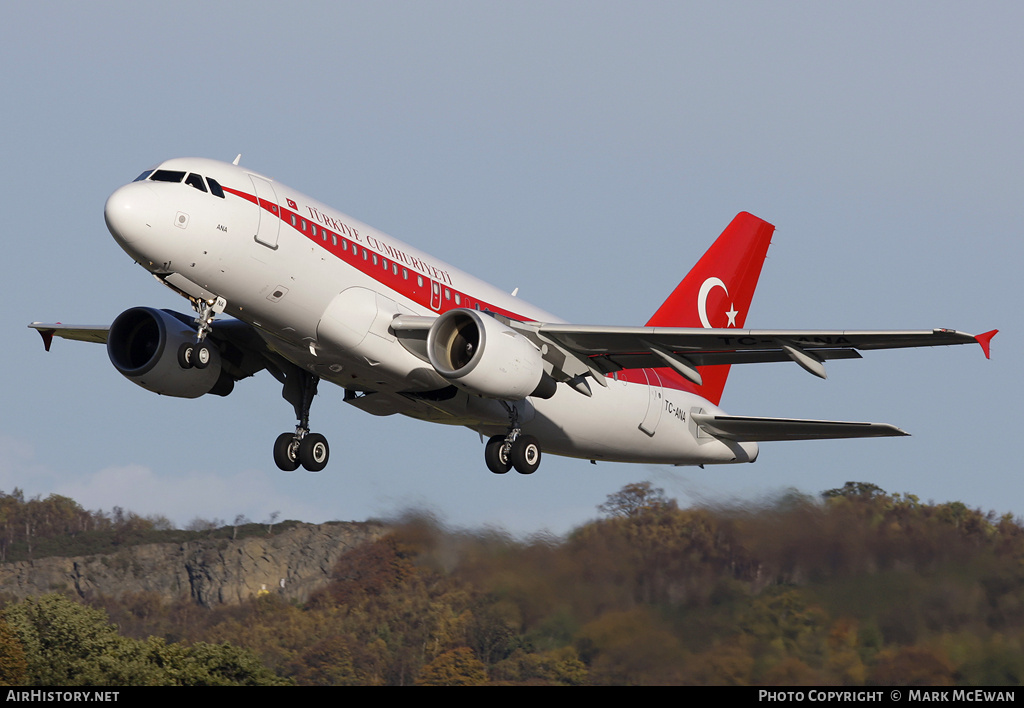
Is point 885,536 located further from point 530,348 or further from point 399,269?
point 399,269

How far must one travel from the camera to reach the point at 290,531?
49.8 metres

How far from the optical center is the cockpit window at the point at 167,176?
2463 centimetres

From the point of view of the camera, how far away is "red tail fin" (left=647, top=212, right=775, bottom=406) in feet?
117

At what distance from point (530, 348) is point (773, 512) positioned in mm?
8417

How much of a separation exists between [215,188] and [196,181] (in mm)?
377

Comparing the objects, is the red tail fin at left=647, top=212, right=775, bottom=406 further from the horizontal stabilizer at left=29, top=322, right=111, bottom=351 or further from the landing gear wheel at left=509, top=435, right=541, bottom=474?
the horizontal stabilizer at left=29, top=322, right=111, bottom=351

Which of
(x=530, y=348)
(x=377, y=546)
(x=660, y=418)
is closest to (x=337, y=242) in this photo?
(x=530, y=348)

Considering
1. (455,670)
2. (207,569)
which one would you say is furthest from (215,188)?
(207,569)

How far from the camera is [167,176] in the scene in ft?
81.0

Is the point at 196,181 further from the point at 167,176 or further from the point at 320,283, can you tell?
the point at 320,283

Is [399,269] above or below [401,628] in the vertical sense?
above

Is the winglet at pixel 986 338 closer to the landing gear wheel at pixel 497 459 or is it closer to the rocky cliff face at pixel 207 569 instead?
the landing gear wheel at pixel 497 459

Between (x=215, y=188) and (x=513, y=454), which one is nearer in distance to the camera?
(x=215, y=188)

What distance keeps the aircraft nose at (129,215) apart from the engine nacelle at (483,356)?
596 centimetres
